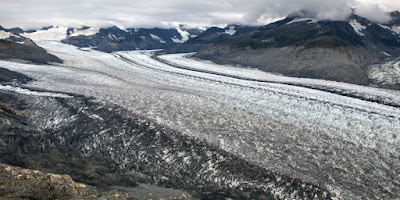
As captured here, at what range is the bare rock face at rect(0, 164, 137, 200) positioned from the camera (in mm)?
9367

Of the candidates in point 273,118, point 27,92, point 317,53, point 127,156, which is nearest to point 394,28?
point 317,53

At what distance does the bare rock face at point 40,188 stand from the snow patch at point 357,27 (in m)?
135

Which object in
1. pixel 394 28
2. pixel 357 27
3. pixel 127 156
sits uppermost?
pixel 394 28

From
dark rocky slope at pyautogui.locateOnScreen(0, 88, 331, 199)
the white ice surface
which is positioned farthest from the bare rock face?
the white ice surface

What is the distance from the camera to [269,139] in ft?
59.6

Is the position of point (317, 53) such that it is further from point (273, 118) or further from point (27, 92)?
point (27, 92)

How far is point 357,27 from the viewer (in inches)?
5157

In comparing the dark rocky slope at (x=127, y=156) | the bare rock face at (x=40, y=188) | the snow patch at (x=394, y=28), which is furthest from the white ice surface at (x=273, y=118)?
the snow patch at (x=394, y=28)

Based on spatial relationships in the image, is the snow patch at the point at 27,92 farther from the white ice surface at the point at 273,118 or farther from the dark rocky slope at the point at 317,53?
the dark rocky slope at the point at 317,53

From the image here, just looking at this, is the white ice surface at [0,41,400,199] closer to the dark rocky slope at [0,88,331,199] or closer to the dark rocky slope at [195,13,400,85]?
the dark rocky slope at [0,88,331,199]

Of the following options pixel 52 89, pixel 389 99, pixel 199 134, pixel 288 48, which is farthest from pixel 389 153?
pixel 288 48

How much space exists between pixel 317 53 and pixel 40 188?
224 feet

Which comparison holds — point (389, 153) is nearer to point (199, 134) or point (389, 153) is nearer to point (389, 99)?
point (199, 134)

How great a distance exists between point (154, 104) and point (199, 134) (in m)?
7.27
